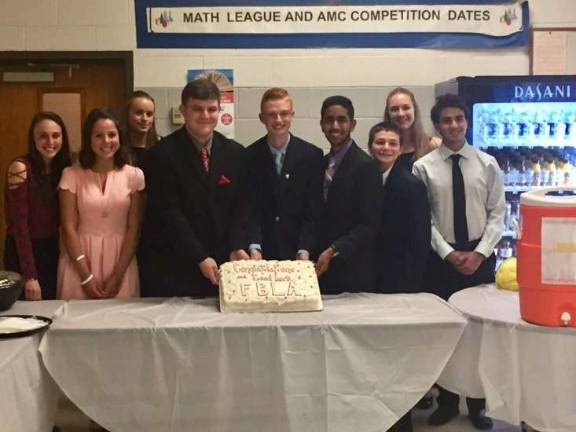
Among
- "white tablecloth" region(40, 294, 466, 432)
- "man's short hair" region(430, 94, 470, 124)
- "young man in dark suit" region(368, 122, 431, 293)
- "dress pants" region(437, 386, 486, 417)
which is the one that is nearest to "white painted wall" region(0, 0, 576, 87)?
"man's short hair" region(430, 94, 470, 124)

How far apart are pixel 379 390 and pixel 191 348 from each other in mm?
685

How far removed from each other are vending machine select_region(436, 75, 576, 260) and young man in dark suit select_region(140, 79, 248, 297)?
1.78m

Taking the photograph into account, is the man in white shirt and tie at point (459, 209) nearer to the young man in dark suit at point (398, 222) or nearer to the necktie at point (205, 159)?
the young man in dark suit at point (398, 222)

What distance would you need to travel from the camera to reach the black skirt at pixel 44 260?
3.19 metres

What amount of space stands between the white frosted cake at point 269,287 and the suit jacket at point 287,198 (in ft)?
1.02

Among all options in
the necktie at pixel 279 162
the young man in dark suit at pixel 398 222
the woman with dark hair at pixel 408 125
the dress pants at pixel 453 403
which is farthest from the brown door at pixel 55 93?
the dress pants at pixel 453 403

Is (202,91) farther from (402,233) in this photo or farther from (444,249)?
(444,249)

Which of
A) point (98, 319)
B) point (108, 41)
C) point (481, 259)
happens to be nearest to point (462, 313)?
point (481, 259)

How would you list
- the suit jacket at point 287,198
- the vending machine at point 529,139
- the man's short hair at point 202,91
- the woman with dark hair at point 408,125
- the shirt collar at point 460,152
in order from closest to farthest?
the man's short hair at point 202,91 → the suit jacket at point 287,198 → the shirt collar at point 460,152 → the woman with dark hair at point 408,125 → the vending machine at point 529,139

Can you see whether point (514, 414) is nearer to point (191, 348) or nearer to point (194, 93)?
point (191, 348)

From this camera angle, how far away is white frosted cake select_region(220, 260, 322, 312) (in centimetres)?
265

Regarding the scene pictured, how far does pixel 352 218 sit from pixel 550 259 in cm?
94

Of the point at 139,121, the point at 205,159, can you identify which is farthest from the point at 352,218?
the point at 139,121

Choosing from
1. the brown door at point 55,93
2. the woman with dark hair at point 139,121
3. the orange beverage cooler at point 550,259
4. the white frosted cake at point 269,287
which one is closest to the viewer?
the orange beverage cooler at point 550,259
